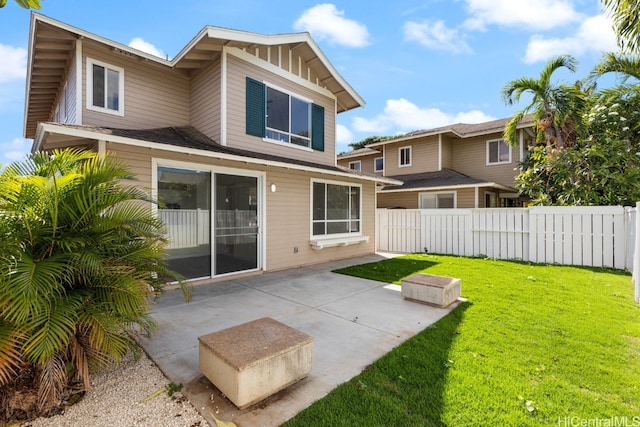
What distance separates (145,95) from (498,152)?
→ 15997 millimetres

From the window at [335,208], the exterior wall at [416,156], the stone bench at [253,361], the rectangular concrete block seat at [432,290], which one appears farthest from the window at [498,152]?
the stone bench at [253,361]

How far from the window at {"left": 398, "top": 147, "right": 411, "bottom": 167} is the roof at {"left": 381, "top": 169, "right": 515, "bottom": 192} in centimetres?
87

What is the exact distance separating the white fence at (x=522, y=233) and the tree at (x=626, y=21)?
13.4 feet

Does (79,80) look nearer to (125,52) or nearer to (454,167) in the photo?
(125,52)

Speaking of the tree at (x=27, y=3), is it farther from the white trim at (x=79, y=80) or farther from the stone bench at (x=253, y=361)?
the white trim at (x=79, y=80)

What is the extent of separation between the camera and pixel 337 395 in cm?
264

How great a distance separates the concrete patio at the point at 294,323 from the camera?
103 inches

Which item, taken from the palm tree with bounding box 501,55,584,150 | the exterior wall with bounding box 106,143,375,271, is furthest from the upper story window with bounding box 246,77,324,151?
the palm tree with bounding box 501,55,584,150

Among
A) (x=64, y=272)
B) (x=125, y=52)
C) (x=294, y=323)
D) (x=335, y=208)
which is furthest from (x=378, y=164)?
(x=64, y=272)

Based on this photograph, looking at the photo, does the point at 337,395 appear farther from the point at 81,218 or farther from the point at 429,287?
the point at 429,287

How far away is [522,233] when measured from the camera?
953cm

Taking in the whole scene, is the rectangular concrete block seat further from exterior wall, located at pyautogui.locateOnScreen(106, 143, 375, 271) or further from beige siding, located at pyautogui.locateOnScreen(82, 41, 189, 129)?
beige siding, located at pyautogui.locateOnScreen(82, 41, 189, 129)

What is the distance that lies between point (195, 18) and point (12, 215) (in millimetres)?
8306

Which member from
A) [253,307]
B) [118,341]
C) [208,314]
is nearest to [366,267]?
[253,307]
